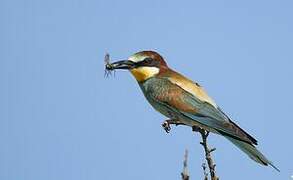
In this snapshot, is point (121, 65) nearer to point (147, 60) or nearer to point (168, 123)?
point (147, 60)

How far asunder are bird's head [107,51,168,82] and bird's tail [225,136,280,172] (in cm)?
131

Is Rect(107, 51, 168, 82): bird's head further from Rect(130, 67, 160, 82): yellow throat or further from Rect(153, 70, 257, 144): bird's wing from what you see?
Rect(153, 70, 257, 144): bird's wing

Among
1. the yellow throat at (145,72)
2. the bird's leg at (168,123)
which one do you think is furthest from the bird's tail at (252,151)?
the yellow throat at (145,72)

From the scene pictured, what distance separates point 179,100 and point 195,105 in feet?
0.67

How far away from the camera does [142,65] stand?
559 centimetres

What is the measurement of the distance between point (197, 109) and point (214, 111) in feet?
0.53

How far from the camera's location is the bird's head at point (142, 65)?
18.4 feet

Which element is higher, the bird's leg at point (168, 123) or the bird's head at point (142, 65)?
the bird's head at point (142, 65)

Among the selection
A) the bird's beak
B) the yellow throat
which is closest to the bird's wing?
the yellow throat

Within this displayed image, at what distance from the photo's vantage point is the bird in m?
4.50

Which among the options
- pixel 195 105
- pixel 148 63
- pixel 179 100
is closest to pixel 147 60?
pixel 148 63

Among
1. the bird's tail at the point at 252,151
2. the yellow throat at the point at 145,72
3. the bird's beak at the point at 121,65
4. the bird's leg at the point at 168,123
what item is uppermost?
the bird's beak at the point at 121,65

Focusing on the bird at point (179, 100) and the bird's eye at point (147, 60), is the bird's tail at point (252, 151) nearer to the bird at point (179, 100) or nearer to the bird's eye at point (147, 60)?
the bird at point (179, 100)

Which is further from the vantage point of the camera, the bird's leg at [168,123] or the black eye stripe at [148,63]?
the black eye stripe at [148,63]
